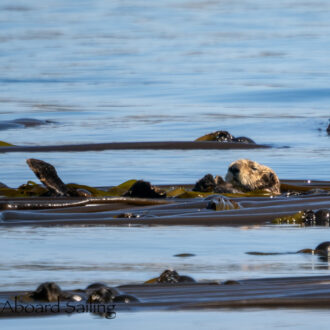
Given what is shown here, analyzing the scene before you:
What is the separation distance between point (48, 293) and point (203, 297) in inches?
22.3

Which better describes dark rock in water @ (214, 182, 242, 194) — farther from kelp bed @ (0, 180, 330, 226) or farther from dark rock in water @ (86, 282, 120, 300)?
dark rock in water @ (86, 282, 120, 300)

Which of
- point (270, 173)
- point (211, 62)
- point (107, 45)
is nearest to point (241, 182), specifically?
point (270, 173)

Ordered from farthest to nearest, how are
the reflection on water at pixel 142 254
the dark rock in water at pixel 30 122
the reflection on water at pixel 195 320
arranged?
the dark rock in water at pixel 30 122 < the reflection on water at pixel 142 254 < the reflection on water at pixel 195 320

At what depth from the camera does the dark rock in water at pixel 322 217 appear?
268 inches

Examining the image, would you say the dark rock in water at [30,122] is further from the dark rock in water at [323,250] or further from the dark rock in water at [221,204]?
the dark rock in water at [323,250]

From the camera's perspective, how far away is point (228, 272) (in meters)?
5.19

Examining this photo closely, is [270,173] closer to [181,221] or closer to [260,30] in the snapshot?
[181,221]

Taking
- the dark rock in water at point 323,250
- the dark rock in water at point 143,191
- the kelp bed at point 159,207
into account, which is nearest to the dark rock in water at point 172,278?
the dark rock in water at point 323,250

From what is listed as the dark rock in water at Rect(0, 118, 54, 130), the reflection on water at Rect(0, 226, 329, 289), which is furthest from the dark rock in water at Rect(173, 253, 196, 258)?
→ the dark rock in water at Rect(0, 118, 54, 130)

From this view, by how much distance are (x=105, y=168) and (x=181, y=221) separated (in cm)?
320

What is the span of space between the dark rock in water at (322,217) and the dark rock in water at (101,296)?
2.55m

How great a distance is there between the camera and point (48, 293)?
14.7 feet

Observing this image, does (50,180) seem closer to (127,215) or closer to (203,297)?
(127,215)

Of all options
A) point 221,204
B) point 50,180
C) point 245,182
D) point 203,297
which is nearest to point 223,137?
point 245,182
